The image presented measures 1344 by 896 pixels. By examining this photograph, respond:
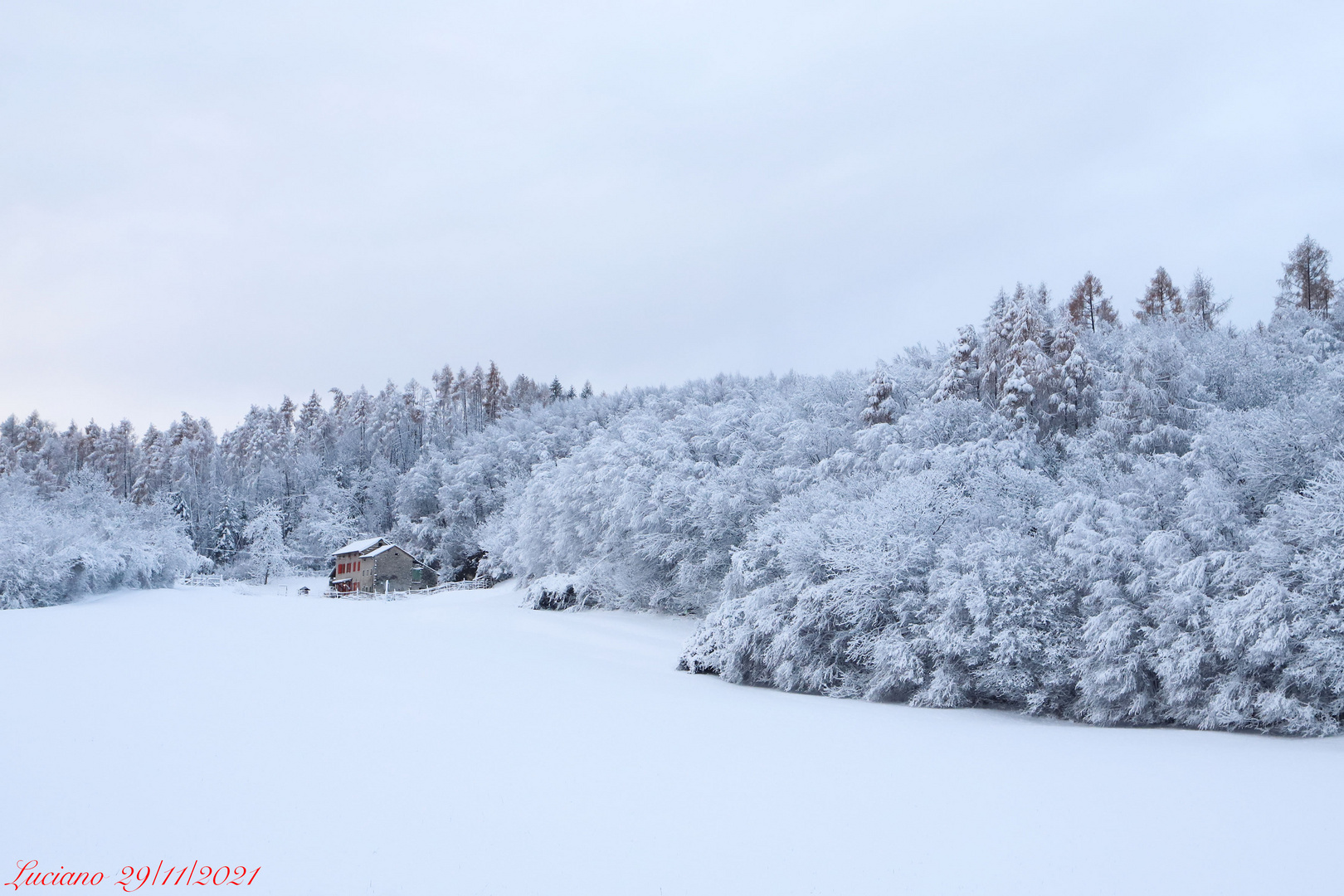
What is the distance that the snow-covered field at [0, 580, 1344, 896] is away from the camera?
28.4 ft

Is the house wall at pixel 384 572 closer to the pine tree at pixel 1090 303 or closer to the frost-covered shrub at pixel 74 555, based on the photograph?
the frost-covered shrub at pixel 74 555

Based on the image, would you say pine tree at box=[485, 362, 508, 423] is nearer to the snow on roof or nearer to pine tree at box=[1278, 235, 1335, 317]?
the snow on roof

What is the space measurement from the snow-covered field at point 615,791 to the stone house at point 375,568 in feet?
117

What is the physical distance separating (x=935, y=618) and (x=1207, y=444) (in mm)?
8645

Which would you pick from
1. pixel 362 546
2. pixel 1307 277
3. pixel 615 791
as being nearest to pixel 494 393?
pixel 362 546

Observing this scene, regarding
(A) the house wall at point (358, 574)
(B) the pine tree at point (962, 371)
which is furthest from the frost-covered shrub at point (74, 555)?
(B) the pine tree at point (962, 371)

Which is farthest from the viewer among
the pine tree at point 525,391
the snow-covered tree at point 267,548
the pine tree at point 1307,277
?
the pine tree at point 525,391

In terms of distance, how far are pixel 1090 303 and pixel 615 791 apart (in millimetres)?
47228

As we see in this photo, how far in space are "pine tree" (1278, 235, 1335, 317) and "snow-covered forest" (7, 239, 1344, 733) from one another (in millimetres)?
123

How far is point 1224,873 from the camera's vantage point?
340 inches

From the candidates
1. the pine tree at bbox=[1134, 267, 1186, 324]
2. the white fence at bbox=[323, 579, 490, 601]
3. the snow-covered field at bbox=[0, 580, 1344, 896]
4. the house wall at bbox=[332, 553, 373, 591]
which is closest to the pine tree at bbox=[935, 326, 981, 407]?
the snow-covered field at bbox=[0, 580, 1344, 896]

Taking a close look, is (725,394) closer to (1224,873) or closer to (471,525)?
(471,525)

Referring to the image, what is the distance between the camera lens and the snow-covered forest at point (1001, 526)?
1656cm

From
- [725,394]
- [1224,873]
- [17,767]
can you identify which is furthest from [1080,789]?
[725,394]
